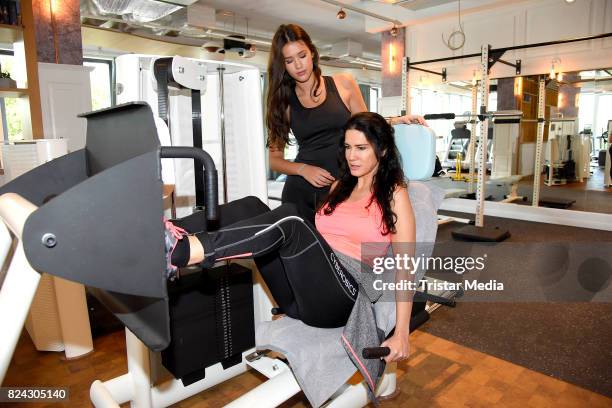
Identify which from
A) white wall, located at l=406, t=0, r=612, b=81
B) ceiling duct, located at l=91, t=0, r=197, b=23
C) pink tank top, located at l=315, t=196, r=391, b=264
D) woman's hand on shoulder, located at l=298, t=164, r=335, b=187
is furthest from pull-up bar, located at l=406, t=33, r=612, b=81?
pink tank top, located at l=315, t=196, r=391, b=264

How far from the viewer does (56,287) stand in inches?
86.1

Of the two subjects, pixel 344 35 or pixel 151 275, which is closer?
pixel 151 275

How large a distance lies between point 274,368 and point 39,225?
4.69 ft

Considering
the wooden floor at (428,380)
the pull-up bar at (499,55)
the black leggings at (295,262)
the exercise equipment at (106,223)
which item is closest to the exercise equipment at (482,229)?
the pull-up bar at (499,55)

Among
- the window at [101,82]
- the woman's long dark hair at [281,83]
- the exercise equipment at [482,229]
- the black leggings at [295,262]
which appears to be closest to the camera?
the black leggings at [295,262]

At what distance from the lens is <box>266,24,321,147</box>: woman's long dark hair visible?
1.60m

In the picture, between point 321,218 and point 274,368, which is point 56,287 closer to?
point 274,368

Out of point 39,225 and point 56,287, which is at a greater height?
point 39,225

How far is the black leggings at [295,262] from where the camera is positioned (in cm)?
116

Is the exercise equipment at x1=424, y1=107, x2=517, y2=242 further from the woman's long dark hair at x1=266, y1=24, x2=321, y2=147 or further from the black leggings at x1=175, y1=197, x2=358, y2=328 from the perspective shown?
the black leggings at x1=175, y1=197, x2=358, y2=328

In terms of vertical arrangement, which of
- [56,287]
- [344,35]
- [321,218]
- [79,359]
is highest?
[344,35]

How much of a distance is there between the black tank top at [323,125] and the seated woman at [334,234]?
0.10m

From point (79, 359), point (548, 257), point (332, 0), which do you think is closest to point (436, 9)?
point (332, 0)

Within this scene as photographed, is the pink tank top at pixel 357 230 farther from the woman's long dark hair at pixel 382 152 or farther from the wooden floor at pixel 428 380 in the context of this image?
the wooden floor at pixel 428 380
